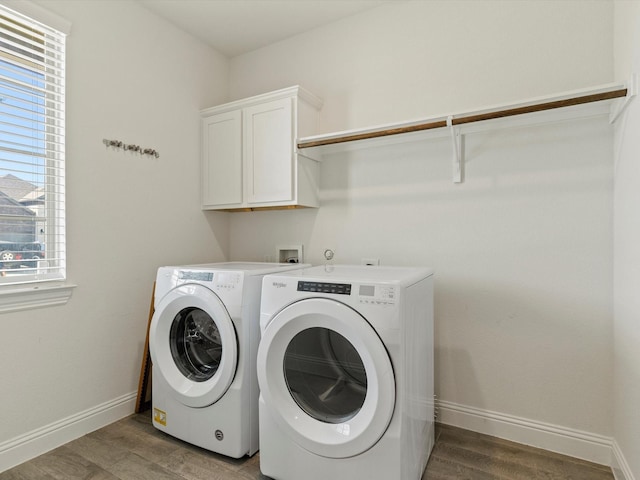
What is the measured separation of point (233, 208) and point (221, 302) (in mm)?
1030

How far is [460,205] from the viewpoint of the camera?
6.86ft

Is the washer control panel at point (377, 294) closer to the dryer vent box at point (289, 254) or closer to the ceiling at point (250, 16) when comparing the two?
the dryer vent box at point (289, 254)

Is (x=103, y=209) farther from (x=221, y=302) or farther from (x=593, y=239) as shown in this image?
(x=593, y=239)

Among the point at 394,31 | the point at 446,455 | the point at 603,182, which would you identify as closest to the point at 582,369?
the point at 446,455

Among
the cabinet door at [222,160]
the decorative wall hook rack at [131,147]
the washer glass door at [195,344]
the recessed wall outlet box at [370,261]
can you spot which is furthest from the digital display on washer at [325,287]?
the decorative wall hook rack at [131,147]

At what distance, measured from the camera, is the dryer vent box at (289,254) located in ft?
8.70

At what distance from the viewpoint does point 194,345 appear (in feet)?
6.64

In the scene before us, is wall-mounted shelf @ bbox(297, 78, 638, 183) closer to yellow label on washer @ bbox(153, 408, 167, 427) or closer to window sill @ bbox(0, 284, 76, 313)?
window sill @ bbox(0, 284, 76, 313)

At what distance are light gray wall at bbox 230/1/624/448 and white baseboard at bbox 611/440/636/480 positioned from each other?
0.34ft

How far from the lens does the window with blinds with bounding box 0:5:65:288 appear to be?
177 centimetres

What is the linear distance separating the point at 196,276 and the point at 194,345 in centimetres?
42

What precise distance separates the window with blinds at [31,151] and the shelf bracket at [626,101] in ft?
8.60

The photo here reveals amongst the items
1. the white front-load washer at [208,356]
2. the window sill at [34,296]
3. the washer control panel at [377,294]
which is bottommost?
the white front-load washer at [208,356]

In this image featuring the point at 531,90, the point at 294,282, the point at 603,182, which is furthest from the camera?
the point at 531,90
